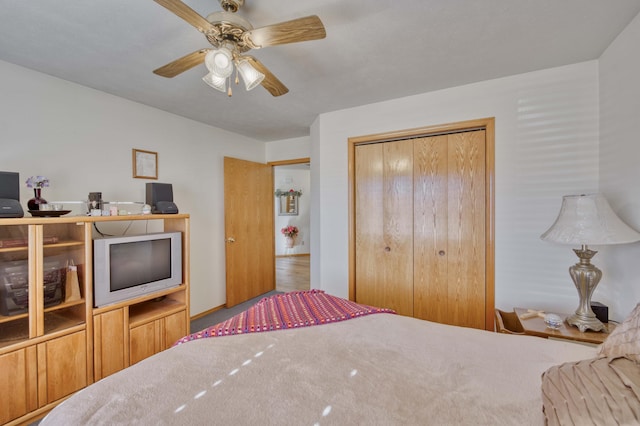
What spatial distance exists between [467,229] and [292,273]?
3.75m

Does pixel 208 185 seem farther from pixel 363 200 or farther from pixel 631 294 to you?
pixel 631 294

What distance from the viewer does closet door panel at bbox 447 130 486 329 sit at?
246cm

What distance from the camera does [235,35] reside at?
1.37 meters

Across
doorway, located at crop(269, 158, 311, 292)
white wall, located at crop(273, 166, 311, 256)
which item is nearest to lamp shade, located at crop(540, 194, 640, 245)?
doorway, located at crop(269, 158, 311, 292)

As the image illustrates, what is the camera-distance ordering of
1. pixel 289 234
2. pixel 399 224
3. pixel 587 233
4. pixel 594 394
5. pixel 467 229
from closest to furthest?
pixel 594 394 < pixel 587 233 < pixel 467 229 < pixel 399 224 < pixel 289 234

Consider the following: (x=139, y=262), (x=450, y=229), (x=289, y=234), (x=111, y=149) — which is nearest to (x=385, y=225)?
(x=450, y=229)

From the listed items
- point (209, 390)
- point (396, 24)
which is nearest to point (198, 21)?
point (396, 24)

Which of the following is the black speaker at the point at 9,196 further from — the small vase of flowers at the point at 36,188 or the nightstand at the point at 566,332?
the nightstand at the point at 566,332

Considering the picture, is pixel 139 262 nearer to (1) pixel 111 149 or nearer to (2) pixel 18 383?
(2) pixel 18 383

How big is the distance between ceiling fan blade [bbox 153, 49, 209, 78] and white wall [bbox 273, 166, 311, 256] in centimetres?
548

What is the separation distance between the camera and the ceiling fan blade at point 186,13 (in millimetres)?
1094

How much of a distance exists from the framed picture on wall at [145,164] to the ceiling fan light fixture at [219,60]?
1910 millimetres

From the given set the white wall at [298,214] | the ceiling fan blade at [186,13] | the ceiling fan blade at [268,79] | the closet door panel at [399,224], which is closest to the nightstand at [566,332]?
the closet door panel at [399,224]

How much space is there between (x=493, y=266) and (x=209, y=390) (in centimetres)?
236
